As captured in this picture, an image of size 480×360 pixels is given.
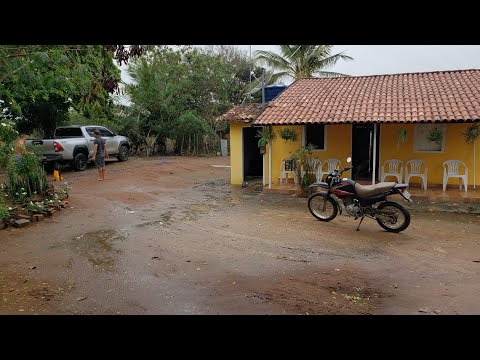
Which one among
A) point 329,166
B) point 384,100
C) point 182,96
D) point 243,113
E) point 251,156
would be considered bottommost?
point 329,166

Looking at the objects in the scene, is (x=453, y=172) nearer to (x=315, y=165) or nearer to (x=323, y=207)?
(x=315, y=165)

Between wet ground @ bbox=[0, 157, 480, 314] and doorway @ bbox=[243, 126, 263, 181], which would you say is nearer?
wet ground @ bbox=[0, 157, 480, 314]

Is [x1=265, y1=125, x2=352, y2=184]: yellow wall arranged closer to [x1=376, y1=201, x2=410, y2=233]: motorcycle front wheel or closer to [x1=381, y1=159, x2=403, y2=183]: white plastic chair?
[x1=381, y1=159, x2=403, y2=183]: white plastic chair

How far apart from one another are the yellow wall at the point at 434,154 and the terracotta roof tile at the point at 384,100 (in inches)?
32.9

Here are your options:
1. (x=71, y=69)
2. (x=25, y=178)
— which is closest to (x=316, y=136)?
(x=71, y=69)

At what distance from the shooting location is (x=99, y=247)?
618cm

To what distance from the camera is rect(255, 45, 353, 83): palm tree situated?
2117cm

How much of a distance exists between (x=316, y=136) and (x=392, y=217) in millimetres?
5788

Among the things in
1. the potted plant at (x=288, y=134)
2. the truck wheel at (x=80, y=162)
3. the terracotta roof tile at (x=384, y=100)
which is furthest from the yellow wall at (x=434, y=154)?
the truck wheel at (x=80, y=162)

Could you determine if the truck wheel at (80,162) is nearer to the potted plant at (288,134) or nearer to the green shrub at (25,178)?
the green shrub at (25,178)

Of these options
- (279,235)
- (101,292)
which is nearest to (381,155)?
(279,235)

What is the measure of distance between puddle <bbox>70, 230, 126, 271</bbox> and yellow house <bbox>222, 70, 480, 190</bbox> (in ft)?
19.6

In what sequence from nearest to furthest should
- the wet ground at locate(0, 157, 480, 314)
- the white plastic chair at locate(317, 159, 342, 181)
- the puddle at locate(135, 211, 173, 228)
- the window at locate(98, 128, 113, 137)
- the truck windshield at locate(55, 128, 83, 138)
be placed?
the wet ground at locate(0, 157, 480, 314)
the puddle at locate(135, 211, 173, 228)
the white plastic chair at locate(317, 159, 342, 181)
the truck windshield at locate(55, 128, 83, 138)
the window at locate(98, 128, 113, 137)

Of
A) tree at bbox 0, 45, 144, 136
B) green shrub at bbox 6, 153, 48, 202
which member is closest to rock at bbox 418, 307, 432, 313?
tree at bbox 0, 45, 144, 136
